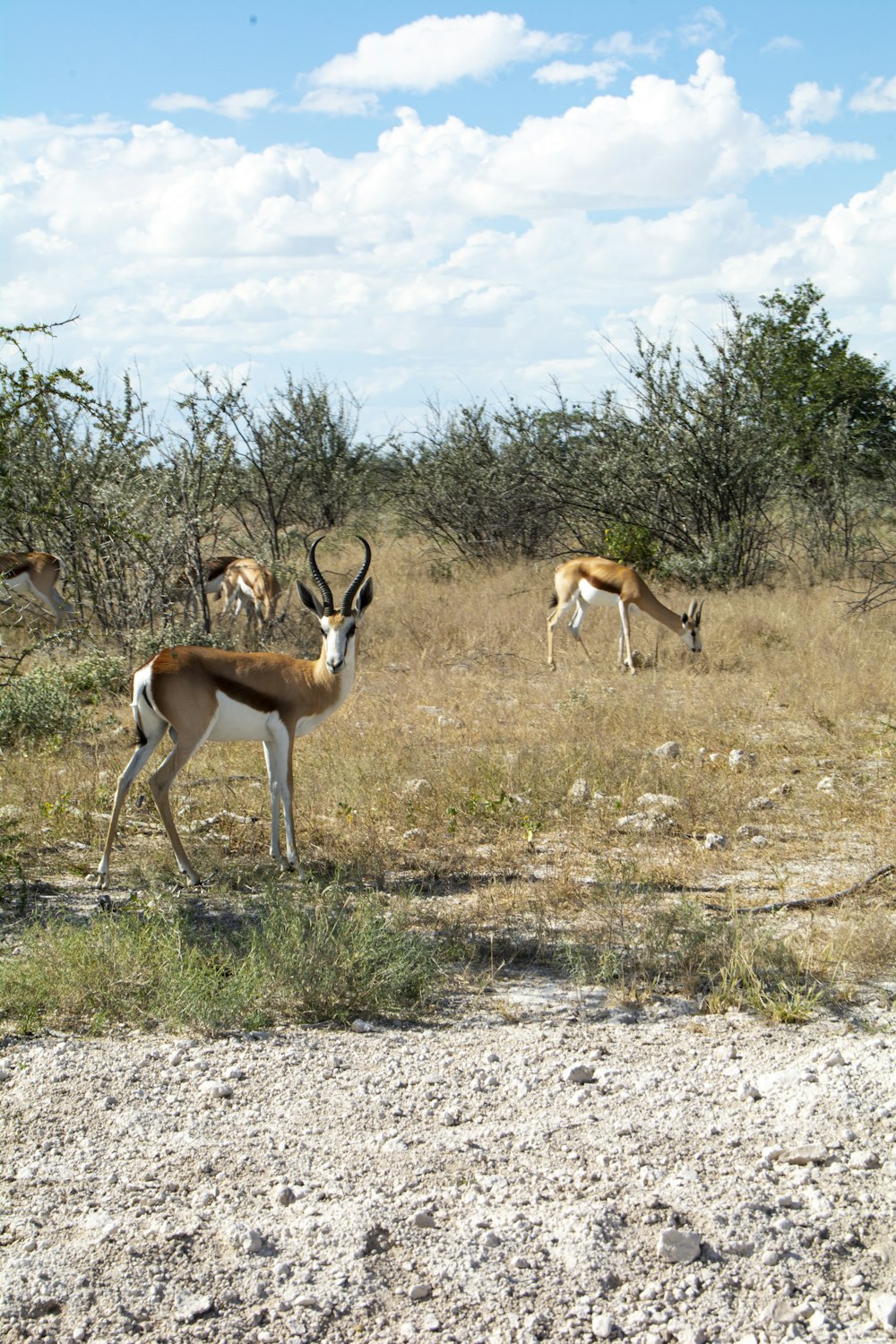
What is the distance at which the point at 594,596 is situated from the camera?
14.1 metres

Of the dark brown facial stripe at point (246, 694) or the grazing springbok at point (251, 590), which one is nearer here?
the dark brown facial stripe at point (246, 694)

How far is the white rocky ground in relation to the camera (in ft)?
10.0

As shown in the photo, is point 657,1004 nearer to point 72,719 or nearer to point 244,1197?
point 244,1197

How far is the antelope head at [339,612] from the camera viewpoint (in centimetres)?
714

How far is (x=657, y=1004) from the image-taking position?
489 centimetres

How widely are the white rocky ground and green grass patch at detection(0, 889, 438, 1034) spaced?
0.16m

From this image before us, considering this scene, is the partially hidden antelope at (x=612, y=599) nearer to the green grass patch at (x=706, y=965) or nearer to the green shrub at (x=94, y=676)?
the green shrub at (x=94, y=676)

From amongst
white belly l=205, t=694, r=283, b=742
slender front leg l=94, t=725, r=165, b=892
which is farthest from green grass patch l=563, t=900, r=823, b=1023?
slender front leg l=94, t=725, r=165, b=892

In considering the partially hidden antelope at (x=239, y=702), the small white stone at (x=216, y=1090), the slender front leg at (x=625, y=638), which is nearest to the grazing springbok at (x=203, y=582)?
the slender front leg at (x=625, y=638)

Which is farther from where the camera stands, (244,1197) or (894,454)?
(894,454)

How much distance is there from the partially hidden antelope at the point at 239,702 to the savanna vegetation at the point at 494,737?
433 mm

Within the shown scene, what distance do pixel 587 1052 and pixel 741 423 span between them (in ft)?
45.2

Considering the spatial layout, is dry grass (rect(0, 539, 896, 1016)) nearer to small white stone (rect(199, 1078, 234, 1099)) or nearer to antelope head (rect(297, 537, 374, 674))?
antelope head (rect(297, 537, 374, 674))

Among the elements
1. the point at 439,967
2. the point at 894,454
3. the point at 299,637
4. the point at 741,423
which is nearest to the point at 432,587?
the point at 299,637
